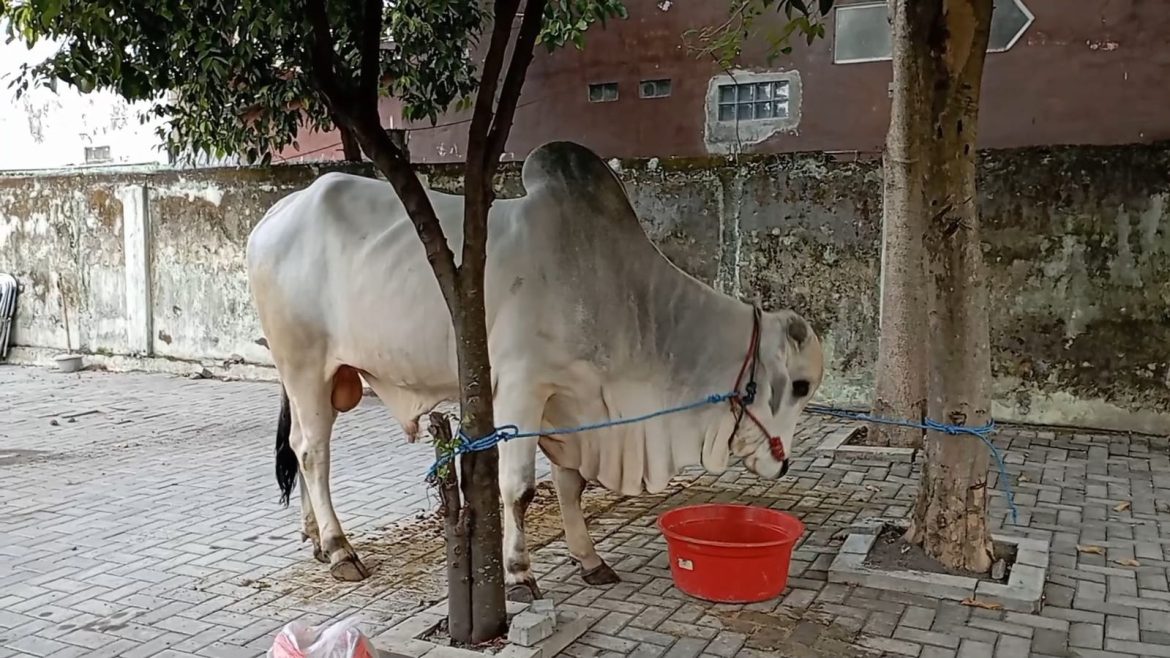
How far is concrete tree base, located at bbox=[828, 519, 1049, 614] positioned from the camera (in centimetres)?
365

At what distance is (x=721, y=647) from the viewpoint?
3.31 meters

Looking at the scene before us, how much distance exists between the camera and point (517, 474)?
141 inches

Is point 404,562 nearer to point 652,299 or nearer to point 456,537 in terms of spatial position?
point 456,537

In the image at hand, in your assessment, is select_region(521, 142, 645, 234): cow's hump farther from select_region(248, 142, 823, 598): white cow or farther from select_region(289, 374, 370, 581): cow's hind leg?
select_region(289, 374, 370, 581): cow's hind leg

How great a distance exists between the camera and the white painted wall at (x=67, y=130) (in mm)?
12820

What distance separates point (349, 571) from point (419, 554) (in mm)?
392

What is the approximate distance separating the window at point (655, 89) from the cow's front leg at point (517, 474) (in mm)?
6464

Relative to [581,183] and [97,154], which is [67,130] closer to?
[97,154]

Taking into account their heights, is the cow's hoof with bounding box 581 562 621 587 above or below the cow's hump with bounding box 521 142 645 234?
below

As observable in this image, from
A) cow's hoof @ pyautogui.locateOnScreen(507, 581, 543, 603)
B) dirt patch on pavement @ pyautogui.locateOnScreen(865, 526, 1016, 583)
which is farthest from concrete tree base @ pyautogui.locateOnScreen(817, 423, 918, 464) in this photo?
cow's hoof @ pyautogui.locateOnScreen(507, 581, 543, 603)

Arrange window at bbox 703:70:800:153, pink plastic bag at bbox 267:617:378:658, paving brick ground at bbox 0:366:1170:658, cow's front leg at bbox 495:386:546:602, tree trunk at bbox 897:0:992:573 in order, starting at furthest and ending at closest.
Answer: window at bbox 703:70:800:153 < tree trunk at bbox 897:0:992:573 < cow's front leg at bbox 495:386:546:602 < paving brick ground at bbox 0:366:1170:658 < pink plastic bag at bbox 267:617:378:658

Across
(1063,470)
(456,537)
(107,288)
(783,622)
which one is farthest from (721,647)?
(107,288)

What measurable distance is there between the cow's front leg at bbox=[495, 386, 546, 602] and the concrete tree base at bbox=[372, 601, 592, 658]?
23cm

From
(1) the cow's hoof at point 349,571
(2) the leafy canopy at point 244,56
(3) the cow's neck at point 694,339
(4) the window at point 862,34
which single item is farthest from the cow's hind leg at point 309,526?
(4) the window at point 862,34
